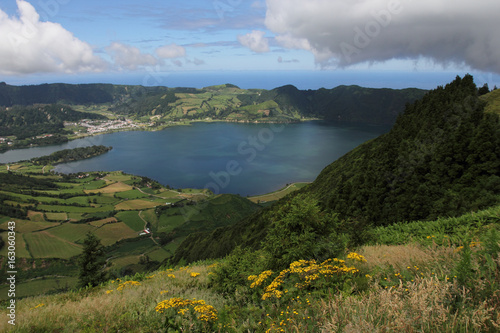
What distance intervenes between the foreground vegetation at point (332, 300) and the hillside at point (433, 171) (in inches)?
189

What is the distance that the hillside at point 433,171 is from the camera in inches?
705

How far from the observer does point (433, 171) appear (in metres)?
23.6

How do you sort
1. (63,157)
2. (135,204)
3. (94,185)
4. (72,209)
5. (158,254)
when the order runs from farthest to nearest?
(63,157)
(94,185)
(135,204)
(72,209)
(158,254)

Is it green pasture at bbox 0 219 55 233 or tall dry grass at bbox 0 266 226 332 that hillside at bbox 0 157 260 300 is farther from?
tall dry grass at bbox 0 266 226 332

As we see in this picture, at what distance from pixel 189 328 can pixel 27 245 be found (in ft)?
339

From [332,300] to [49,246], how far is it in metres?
103

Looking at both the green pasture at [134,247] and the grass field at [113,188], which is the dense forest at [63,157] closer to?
the grass field at [113,188]

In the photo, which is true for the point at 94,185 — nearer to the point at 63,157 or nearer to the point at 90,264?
the point at 63,157

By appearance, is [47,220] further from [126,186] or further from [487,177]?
[487,177]

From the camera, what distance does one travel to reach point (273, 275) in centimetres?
745

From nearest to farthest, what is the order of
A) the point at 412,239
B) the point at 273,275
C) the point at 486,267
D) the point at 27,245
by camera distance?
the point at 486,267, the point at 273,275, the point at 412,239, the point at 27,245

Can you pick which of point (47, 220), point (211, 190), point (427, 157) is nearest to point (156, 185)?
point (211, 190)

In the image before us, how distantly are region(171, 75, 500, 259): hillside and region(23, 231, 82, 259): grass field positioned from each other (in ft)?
271

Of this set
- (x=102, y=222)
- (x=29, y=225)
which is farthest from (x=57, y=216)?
(x=102, y=222)
